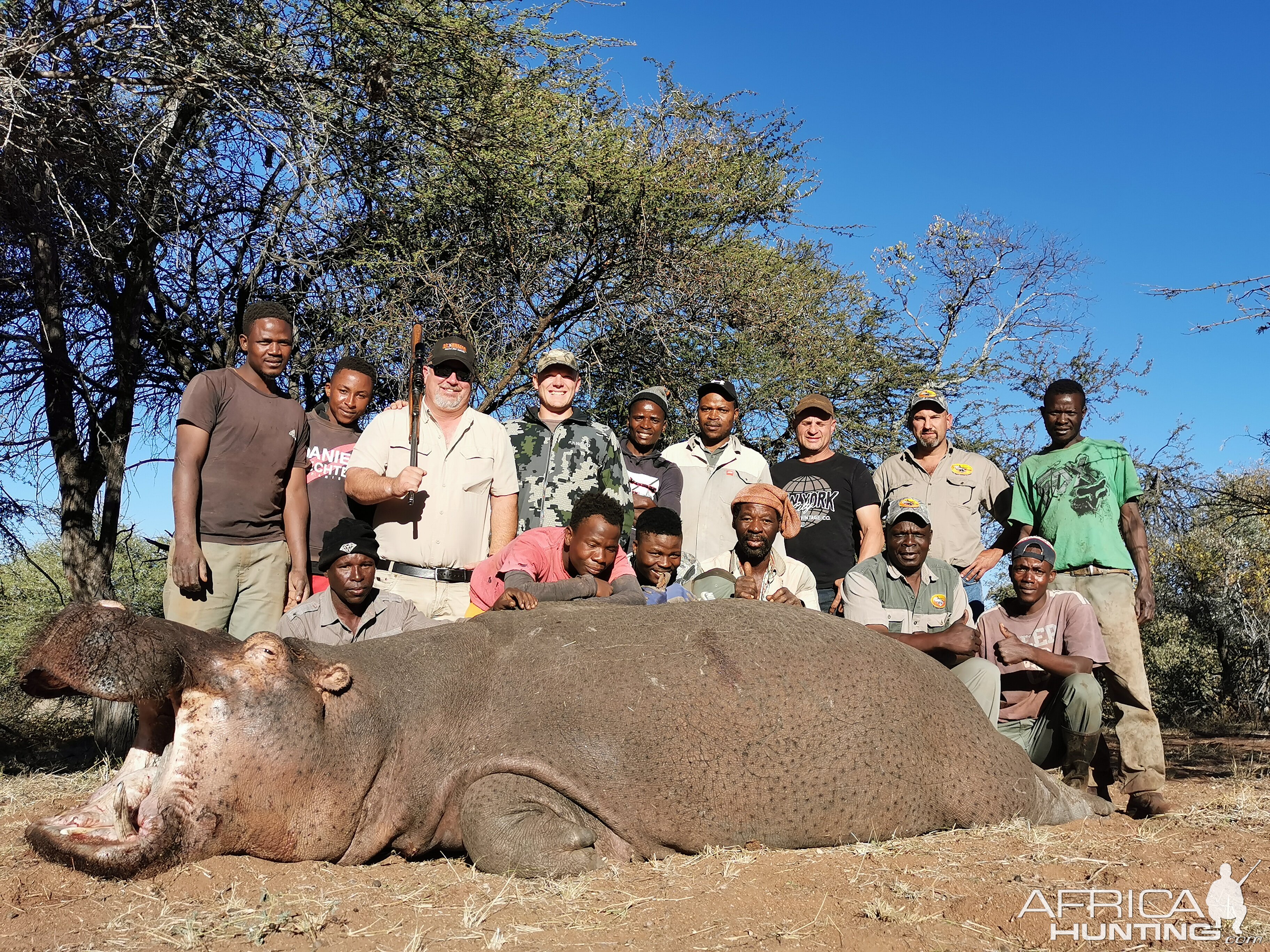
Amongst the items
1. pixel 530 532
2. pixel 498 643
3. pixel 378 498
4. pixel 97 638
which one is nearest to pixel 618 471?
pixel 530 532

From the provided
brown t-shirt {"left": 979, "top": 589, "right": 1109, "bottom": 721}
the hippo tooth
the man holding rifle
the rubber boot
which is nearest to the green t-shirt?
brown t-shirt {"left": 979, "top": 589, "right": 1109, "bottom": 721}

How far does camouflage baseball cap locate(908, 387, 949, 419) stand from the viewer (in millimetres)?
7626

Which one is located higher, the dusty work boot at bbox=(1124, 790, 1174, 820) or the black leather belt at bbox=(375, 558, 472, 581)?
the black leather belt at bbox=(375, 558, 472, 581)

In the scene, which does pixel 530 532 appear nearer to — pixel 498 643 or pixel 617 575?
pixel 617 575

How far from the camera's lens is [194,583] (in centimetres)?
607

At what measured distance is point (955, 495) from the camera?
7.54 meters

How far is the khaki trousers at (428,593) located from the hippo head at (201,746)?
176 cm

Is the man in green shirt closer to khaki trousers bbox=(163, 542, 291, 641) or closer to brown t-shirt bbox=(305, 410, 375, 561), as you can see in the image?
brown t-shirt bbox=(305, 410, 375, 561)

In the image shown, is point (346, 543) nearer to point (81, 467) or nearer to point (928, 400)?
point (928, 400)

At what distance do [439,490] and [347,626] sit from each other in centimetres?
97

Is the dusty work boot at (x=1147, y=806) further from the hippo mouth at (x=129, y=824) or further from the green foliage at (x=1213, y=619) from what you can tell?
the green foliage at (x=1213, y=619)

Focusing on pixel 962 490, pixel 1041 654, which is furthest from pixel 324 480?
pixel 1041 654

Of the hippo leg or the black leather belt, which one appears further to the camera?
the black leather belt

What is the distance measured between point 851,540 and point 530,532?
2.51m
